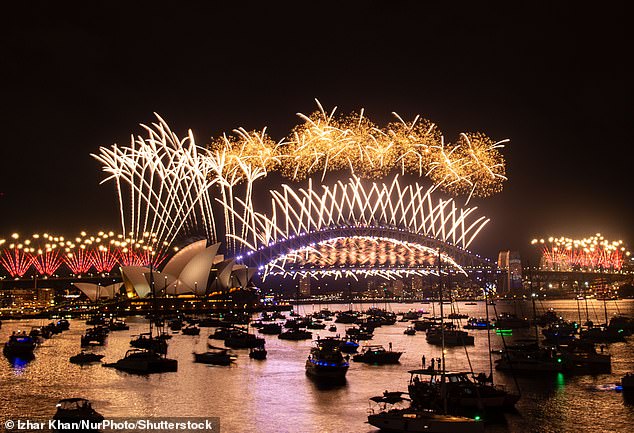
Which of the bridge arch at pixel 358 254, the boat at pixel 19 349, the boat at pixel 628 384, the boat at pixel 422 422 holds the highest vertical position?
the bridge arch at pixel 358 254

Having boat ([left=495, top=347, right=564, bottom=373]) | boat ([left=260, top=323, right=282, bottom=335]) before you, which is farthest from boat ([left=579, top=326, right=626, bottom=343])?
boat ([left=260, top=323, right=282, bottom=335])

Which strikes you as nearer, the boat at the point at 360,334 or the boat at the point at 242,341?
the boat at the point at 242,341

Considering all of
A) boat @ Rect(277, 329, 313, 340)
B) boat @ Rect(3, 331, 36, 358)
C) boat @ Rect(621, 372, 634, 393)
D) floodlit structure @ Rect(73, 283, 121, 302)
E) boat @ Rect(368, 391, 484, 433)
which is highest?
floodlit structure @ Rect(73, 283, 121, 302)

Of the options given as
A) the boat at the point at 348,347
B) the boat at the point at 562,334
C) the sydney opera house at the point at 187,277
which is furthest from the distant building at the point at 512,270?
the boat at the point at 348,347

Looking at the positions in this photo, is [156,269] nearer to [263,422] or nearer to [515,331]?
[515,331]

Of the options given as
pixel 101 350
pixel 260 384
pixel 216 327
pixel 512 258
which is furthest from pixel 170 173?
pixel 512 258

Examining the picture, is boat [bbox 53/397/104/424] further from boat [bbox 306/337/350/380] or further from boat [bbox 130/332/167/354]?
boat [bbox 130/332/167/354]

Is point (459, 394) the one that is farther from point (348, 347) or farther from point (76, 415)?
point (348, 347)

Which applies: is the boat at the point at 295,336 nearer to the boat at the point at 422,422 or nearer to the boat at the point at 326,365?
the boat at the point at 326,365

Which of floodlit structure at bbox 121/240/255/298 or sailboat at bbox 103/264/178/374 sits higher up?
floodlit structure at bbox 121/240/255/298

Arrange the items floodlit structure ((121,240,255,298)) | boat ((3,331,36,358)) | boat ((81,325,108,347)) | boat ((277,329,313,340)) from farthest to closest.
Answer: floodlit structure ((121,240,255,298))
boat ((277,329,313,340))
boat ((81,325,108,347))
boat ((3,331,36,358))
